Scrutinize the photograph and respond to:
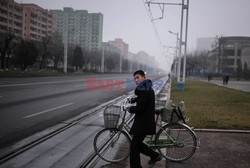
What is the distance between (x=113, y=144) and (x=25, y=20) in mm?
104048

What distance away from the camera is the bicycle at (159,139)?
444 centimetres

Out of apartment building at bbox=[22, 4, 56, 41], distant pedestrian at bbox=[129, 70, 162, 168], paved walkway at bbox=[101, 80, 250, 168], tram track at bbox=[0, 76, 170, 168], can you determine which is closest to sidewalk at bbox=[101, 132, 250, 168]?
paved walkway at bbox=[101, 80, 250, 168]

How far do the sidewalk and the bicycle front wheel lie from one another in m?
0.18

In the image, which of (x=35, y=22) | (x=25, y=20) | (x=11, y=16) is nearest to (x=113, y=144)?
(x=11, y=16)

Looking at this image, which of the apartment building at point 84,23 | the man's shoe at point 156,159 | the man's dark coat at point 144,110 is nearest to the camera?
the man's dark coat at point 144,110

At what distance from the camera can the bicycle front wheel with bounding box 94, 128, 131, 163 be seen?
14.7 ft

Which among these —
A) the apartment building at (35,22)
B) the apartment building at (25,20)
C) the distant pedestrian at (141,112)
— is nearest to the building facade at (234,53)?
the apartment building at (25,20)

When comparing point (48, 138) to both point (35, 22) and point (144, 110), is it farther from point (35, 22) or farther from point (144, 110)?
point (35, 22)

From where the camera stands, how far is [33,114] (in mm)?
8594

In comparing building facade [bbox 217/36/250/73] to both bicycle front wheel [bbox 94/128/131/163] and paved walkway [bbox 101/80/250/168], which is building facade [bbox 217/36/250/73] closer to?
paved walkway [bbox 101/80/250/168]

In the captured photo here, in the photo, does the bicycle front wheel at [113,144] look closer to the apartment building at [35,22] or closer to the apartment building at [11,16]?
the apartment building at [11,16]

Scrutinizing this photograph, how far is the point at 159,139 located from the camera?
4613 mm

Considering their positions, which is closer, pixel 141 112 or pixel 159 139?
pixel 141 112

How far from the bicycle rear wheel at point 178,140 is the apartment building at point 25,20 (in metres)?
75.8
